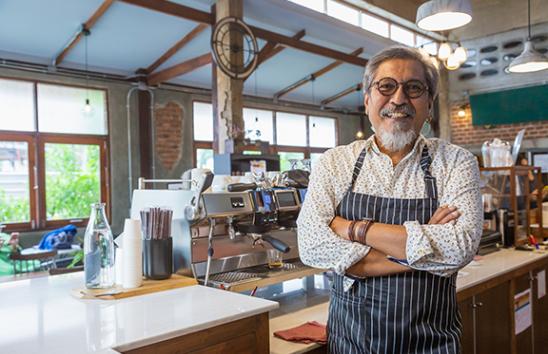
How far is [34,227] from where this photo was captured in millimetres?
6594

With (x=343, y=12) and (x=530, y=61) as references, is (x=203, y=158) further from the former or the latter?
(x=530, y=61)

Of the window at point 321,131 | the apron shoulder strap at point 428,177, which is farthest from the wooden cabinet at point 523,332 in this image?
the window at point 321,131

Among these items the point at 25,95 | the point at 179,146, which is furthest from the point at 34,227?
the point at 179,146

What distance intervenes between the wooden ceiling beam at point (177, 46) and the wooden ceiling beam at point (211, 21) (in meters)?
0.74

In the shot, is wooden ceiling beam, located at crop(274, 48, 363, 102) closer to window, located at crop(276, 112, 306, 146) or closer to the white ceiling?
the white ceiling

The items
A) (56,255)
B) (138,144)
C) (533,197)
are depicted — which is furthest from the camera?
(138,144)

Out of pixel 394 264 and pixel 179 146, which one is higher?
pixel 179 146

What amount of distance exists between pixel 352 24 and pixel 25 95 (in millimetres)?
4566

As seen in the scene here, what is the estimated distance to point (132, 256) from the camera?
1674 millimetres

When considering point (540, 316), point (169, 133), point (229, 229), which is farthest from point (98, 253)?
point (169, 133)

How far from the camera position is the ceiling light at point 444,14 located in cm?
371

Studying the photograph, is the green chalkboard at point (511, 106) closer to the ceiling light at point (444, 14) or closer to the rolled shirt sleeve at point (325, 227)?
the ceiling light at point (444, 14)

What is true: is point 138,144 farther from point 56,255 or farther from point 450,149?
point 450,149

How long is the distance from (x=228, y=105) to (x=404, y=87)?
339cm
